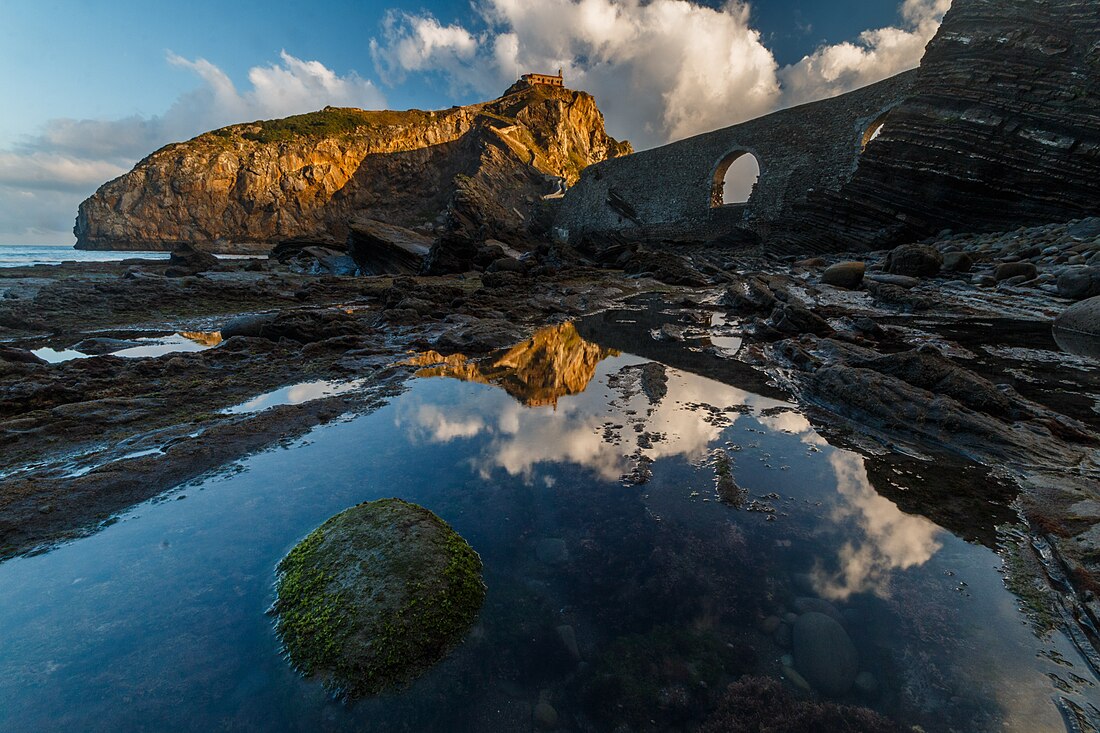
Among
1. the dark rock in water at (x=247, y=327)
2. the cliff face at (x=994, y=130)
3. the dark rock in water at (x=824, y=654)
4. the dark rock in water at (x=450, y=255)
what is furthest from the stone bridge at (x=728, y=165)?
the dark rock in water at (x=824, y=654)

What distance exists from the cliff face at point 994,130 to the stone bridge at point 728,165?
9.31 ft

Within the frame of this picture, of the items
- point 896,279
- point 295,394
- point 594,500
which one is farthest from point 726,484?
point 896,279

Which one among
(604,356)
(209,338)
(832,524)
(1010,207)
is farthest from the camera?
(1010,207)

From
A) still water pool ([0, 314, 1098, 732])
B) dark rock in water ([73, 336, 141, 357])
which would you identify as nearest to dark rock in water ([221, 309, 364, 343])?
dark rock in water ([73, 336, 141, 357])

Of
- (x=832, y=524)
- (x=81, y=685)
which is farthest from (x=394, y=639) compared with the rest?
(x=832, y=524)

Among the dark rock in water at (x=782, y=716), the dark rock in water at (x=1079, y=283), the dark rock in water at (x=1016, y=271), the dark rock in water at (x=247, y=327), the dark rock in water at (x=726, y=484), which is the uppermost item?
the dark rock in water at (x=1016, y=271)

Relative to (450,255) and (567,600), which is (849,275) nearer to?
(450,255)

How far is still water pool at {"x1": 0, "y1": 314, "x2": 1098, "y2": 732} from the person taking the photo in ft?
5.51

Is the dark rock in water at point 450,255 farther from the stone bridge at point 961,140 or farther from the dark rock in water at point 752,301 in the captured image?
the stone bridge at point 961,140

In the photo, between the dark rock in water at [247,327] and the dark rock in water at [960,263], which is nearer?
the dark rock in water at [247,327]

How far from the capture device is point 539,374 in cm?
620

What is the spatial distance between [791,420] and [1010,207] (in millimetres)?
19746

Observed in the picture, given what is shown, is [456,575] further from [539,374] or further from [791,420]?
[539,374]

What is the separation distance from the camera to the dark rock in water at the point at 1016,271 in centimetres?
1099
